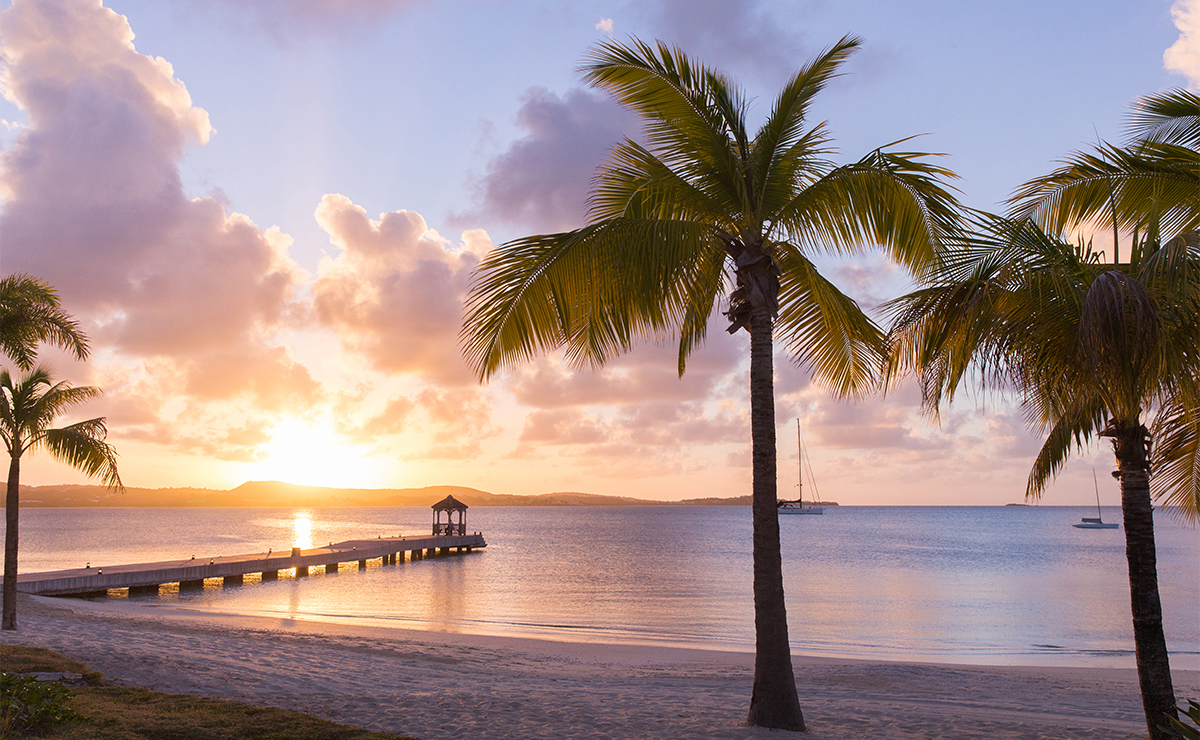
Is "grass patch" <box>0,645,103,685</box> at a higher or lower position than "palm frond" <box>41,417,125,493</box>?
lower

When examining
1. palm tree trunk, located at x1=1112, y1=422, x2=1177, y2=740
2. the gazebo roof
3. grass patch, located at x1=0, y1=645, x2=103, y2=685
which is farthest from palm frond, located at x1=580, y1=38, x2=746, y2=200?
the gazebo roof

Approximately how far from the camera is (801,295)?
8812 millimetres

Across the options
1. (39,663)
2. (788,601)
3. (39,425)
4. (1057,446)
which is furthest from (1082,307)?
(788,601)

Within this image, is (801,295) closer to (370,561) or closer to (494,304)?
(494,304)

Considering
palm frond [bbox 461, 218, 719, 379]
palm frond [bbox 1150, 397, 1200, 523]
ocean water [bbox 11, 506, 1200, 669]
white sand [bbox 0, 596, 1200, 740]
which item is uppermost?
palm frond [bbox 461, 218, 719, 379]

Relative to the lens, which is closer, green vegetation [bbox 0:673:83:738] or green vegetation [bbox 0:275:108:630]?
green vegetation [bbox 0:673:83:738]

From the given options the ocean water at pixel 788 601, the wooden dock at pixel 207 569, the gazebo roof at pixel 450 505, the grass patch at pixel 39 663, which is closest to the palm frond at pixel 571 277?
the grass patch at pixel 39 663

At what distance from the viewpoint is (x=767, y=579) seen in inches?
296

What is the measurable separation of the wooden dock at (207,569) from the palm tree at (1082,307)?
29.3m

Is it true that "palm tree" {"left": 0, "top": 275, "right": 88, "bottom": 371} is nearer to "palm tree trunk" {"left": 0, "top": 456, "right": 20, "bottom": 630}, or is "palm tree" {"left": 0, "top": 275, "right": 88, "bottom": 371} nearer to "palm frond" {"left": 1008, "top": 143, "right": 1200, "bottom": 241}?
"palm tree trunk" {"left": 0, "top": 456, "right": 20, "bottom": 630}

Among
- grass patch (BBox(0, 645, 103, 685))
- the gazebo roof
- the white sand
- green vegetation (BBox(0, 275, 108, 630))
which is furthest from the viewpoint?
the gazebo roof

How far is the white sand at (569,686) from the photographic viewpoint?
8203mm

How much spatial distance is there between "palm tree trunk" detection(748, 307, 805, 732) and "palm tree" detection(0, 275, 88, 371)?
11.2 metres

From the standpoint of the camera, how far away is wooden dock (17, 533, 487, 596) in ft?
88.7
